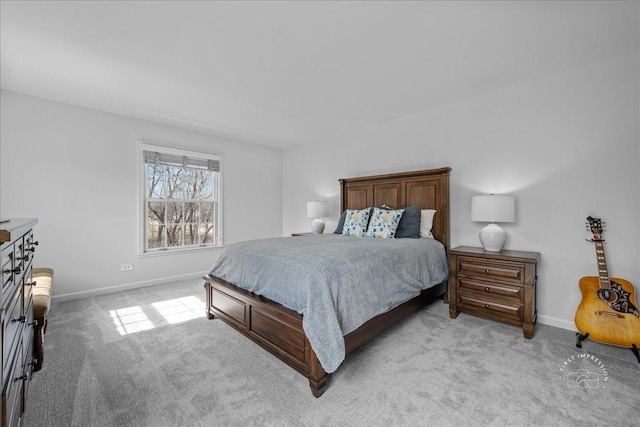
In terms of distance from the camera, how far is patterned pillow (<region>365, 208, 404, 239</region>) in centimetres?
327

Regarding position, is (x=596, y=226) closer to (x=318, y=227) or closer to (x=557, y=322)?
(x=557, y=322)

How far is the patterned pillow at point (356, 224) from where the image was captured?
3541 mm

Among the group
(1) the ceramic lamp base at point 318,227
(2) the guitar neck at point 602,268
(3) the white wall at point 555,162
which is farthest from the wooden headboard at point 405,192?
(2) the guitar neck at point 602,268

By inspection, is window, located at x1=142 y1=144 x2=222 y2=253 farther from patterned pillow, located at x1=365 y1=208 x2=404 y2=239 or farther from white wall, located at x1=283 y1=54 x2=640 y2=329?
white wall, located at x1=283 y1=54 x2=640 y2=329

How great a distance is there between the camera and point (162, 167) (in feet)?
13.9

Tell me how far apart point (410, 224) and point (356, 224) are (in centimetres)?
68

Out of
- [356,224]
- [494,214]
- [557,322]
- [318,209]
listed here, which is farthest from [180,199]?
[557,322]

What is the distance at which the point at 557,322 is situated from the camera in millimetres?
2662

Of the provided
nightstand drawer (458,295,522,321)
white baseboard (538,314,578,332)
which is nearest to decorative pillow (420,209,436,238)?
nightstand drawer (458,295,522,321)

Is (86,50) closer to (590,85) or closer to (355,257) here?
(355,257)

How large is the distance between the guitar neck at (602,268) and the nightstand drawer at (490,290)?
56cm

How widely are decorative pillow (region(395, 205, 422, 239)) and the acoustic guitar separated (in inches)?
58.9

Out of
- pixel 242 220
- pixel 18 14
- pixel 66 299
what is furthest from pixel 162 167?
pixel 18 14

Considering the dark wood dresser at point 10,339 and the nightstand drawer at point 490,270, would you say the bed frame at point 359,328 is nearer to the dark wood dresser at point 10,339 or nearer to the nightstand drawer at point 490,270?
the nightstand drawer at point 490,270
